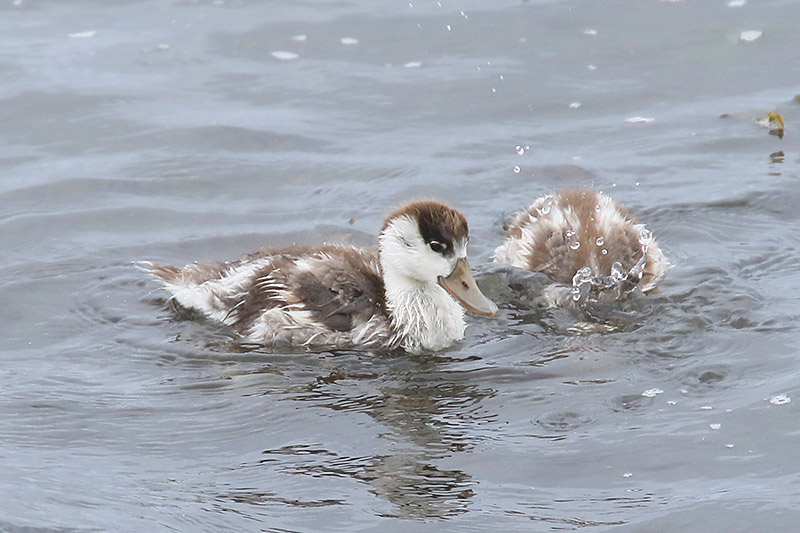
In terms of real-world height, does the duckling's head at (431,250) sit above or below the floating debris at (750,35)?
below

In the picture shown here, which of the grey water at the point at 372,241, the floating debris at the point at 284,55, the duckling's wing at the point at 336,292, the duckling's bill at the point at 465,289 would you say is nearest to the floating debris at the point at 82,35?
the grey water at the point at 372,241

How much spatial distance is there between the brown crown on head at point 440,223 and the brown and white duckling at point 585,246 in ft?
3.54

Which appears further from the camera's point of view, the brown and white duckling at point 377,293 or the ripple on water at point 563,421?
the brown and white duckling at point 377,293

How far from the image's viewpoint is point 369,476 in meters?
5.40

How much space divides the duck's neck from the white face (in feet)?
0.33

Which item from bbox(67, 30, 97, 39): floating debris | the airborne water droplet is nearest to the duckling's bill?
the airborne water droplet

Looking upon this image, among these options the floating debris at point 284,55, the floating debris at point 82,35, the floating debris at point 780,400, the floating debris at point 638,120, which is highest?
the floating debris at point 82,35

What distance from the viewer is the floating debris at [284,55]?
11.9 metres

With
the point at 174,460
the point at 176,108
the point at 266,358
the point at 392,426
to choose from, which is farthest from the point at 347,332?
the point at 176,108

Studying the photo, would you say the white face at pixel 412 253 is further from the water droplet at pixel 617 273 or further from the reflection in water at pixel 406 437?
the water droplet at pixel 617 273

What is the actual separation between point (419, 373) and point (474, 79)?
5.08m

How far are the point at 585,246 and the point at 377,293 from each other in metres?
1.43

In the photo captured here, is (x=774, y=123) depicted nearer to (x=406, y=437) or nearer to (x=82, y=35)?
(x=406, y=437)

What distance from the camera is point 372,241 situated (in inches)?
344
